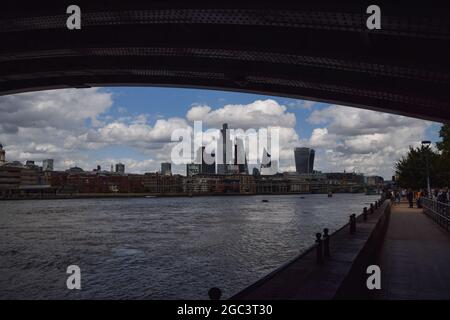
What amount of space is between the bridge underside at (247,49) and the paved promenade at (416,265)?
595 cm

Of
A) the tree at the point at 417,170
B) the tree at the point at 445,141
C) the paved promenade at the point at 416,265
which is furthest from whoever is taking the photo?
the tree at the point at 417,170

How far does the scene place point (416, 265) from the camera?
1477 cm

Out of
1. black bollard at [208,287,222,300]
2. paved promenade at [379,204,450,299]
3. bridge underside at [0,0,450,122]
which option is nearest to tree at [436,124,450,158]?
paved promenade at [379,204,450,299]

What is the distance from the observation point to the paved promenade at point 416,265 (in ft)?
37.3

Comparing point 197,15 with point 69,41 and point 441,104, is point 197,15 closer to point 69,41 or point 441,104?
point 69,41

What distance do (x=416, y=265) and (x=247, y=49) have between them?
9583mm

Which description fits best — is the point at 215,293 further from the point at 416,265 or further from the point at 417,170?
the point at 417,170

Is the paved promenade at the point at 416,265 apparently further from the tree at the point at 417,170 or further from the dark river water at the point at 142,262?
the tree at the point at 417,170

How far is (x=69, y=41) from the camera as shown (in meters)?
14.6

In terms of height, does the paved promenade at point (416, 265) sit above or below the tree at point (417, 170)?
below

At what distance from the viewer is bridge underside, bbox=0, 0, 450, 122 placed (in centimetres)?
1088

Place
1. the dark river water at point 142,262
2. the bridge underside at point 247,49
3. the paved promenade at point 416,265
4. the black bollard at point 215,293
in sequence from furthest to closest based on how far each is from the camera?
1. the dark river water at point 142,262
2. the paved promenade at point 416,265
3. the bridge underside at point 247,49
4. the black bollard at point 215,293

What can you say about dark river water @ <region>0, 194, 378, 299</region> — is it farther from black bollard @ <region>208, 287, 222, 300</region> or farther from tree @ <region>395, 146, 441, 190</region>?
tree @ <region>395, 146, 441, 190</region>

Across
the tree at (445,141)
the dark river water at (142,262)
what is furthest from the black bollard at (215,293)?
the tree at (445,141)
